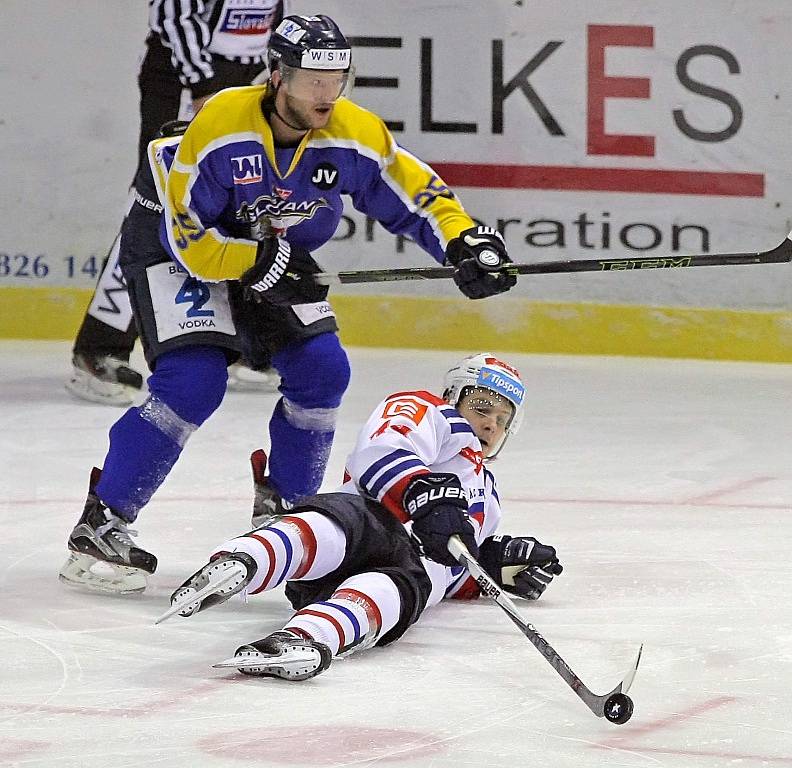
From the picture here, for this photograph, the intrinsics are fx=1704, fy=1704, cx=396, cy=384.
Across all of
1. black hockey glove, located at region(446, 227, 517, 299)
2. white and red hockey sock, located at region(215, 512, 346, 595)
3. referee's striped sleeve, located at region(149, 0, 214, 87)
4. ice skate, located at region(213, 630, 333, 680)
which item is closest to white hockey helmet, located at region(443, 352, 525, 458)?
black hockey glove, located at region(446, 227, 517, 299)

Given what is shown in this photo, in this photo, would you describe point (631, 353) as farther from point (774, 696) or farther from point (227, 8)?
point (774, 696)

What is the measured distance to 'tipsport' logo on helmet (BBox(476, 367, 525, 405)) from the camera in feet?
9.65

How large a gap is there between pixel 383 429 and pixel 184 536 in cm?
87

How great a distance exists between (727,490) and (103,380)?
196cm

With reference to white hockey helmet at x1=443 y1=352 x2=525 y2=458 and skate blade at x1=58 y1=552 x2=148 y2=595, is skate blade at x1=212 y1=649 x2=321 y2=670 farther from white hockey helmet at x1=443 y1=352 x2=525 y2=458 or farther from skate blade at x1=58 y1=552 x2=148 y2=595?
white hockey helmet at x1=443 y1=352 x2=525 y2=458

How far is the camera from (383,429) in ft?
8.71

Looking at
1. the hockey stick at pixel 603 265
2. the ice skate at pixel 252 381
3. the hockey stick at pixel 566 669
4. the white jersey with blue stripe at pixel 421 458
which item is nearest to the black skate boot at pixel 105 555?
the white jersey with blue stripe at pixel 421 458

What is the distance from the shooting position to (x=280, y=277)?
2.96 m

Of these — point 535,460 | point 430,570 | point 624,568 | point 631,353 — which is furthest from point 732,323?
point 430,570

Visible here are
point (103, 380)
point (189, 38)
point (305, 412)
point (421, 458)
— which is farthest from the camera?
point (189, 38)

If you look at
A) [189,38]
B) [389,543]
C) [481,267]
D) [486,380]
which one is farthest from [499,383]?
[189,38]

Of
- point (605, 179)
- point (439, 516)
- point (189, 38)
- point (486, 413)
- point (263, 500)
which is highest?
point (189, 38)

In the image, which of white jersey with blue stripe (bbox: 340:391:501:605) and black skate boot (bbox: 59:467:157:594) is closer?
white jersey with blue stripe (bbox: 340:391:501:605)

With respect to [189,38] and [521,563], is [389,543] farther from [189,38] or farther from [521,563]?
[189,38]
